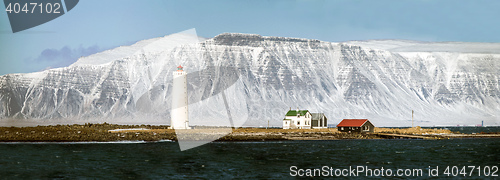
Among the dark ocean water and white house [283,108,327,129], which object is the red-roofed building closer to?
white house [283,108,327,129]

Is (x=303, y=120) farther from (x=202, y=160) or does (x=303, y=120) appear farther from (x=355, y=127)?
(x=202, y=160)

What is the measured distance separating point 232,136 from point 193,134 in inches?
245

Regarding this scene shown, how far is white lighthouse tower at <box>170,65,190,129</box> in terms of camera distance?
286 ft

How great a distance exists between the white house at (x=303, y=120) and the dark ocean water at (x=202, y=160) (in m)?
29.9

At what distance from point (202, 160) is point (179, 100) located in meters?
26.8

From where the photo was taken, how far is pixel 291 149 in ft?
241

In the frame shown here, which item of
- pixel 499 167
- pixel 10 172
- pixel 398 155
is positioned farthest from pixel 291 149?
pixel 10 172

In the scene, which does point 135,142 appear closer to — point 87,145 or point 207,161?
point 87,145

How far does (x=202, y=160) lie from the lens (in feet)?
200

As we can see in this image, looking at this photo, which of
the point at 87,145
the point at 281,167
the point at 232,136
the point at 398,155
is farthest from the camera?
the point at 232,136

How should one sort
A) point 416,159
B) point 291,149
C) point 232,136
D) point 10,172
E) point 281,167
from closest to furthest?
point 10,172, point 281,167, point 416,159, point 291,149, point 232,136

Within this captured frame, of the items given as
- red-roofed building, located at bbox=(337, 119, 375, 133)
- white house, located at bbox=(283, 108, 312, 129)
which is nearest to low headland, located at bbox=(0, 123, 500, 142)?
red-roofed building, located at bbox=(337, 119, 375, 133)

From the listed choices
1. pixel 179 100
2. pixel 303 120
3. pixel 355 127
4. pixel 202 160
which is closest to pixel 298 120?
pixel 303 120

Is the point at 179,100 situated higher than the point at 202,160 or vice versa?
the point at 179,100
